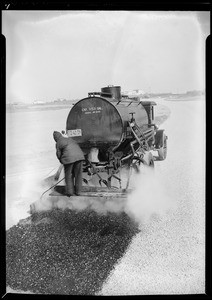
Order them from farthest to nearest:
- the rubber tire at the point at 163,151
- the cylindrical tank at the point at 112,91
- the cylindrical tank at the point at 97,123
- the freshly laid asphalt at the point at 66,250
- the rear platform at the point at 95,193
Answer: the rubber tire at the point at 163,151
the cylindrical tank at the point at 97,123
the cylindrical tank at the point at 112,91
the rear platform at the point at 95,193
the freshly laid asphalt at the point at 66,250

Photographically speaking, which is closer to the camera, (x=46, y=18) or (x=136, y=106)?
(x=46, y=18)

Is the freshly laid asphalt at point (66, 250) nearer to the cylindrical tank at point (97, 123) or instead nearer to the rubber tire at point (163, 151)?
the cylindrical tank at point (97, 123)

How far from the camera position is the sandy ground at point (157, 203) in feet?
17.9

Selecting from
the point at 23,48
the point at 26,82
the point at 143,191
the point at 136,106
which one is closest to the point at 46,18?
the point at 23,48

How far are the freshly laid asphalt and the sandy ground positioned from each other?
19cm

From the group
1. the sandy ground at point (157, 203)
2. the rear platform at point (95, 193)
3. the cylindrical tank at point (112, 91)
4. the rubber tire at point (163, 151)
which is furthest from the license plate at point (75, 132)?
the rubber tire at point (163, 151)

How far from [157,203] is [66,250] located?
1.90m

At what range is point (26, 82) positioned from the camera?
595cm

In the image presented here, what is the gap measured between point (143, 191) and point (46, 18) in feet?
12.1

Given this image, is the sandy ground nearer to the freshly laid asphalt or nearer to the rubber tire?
the freshly laid asphalt

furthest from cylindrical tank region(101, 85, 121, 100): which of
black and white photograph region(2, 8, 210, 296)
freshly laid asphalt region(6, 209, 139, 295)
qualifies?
freshly laid asphalt region(6, 209, 139, 295)

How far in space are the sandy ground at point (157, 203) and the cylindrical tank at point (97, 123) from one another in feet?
1.76
